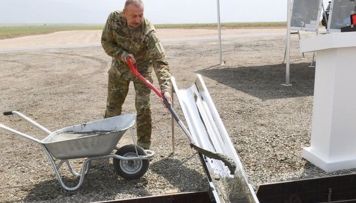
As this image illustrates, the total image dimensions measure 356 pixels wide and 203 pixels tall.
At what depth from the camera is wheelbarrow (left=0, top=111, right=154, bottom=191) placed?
4.02 m

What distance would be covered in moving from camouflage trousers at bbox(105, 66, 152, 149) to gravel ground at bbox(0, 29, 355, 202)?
0.65 feet

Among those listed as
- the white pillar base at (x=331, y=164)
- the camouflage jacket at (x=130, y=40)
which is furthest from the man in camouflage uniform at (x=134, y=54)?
the white pillar base at (x=331, y=164)

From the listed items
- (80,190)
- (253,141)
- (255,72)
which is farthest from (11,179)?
(255,72)

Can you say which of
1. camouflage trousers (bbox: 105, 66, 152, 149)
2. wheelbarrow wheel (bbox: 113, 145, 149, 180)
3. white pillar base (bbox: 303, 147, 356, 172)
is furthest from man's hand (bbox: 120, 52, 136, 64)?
white pillar base (bbox: 303, 147, 356, 172)

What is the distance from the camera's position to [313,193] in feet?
13.5

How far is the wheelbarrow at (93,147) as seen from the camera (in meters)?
4.02

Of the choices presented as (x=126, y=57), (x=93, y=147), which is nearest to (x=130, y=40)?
(x=126, y=57)

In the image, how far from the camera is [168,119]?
727 centimetres

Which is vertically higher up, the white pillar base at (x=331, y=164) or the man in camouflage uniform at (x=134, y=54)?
the man in camouflage uniform at (x=134, y=54)

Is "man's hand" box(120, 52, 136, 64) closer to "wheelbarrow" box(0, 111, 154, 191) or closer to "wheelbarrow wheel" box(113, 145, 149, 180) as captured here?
"wheelbarrow" box(0, 111, 154, 191)

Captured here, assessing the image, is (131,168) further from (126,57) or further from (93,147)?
(126,57)

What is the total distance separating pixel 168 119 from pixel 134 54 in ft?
8.46

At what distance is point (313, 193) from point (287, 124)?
2579mm

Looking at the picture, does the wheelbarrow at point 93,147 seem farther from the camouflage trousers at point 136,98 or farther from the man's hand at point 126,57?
the man's hand at point 126,57
